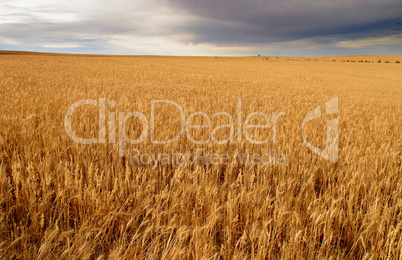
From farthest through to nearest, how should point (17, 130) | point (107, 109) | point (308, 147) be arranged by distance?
point (107, 109) < point (308, 147) < point (17, 130)

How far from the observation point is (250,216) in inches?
69.4

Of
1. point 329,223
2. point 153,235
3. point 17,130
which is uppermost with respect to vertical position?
point 17,130

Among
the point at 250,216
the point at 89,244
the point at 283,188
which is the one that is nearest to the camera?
the point at 89,244

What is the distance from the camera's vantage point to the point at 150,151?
9.18 ft

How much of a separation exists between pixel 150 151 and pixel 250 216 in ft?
5.03

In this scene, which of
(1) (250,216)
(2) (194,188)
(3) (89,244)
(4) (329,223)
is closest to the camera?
(3) (89,244)

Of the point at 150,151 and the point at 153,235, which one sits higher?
the point at 150,151

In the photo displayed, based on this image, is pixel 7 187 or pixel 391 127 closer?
pixel 7 187

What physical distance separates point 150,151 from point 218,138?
1156 millimetres

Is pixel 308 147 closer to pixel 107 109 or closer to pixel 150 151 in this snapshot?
pixel 150 151

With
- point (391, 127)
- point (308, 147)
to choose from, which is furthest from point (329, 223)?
point (391, 127)

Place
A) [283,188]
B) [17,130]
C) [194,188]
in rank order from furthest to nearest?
[17,130] → [283,188] → [194,188]

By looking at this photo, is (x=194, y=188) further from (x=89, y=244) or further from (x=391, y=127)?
(x=391, y=127)

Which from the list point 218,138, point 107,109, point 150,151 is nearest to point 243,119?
point 218,138
